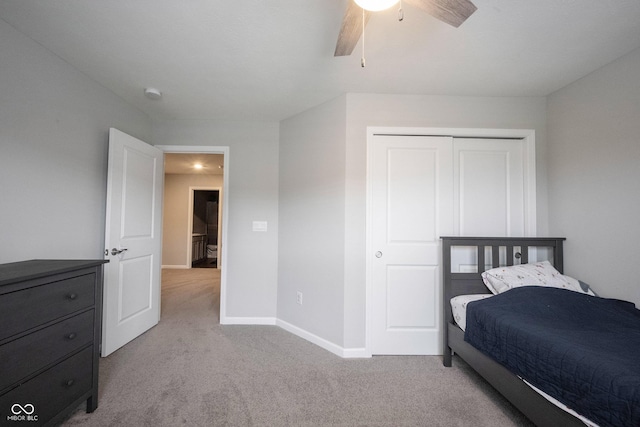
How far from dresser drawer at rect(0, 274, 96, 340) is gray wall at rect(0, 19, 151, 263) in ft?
1.87

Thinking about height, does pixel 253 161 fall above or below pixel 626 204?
above

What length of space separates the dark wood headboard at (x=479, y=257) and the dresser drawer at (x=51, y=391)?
2.47 m

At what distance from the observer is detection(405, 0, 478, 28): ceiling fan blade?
1125 millimetres

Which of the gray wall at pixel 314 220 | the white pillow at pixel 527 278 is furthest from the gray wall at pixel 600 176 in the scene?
the gray wall at pixel 314 220

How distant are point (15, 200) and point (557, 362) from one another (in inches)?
122

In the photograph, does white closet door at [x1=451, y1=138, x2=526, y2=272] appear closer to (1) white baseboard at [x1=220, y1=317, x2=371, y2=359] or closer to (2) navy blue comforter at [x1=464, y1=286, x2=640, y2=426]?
(2) navy blue comforter at [x1=464, y1=286, x2=640, y2=426]

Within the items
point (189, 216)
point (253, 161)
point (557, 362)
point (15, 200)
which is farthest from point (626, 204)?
point (189, 216)

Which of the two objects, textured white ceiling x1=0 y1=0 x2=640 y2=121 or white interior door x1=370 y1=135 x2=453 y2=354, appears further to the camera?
white interior door x1=370 y1=135 x2=453 y2=354

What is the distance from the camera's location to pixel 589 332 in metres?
1.37

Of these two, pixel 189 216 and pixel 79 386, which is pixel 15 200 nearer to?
pixel 79 386

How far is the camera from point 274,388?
1836 millimetres

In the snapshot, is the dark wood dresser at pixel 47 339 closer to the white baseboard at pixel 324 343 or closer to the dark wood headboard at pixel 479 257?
the white baseboard at pixel 324 343

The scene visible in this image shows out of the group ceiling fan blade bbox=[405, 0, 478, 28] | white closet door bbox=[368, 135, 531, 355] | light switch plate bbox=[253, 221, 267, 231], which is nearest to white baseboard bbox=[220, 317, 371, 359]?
white closet door bbox=[368, 135, 531, 355]

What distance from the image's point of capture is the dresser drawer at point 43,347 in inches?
45.8
